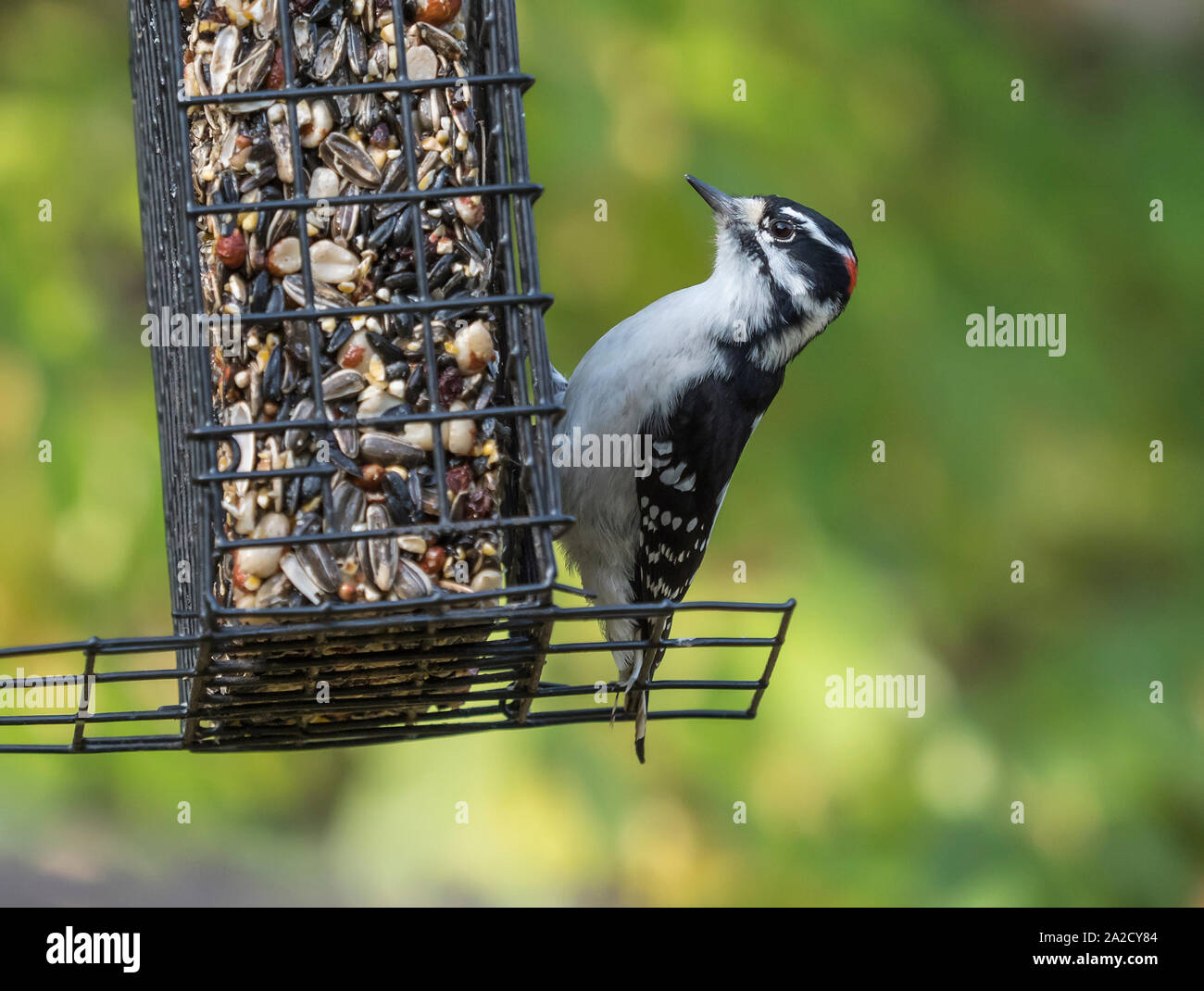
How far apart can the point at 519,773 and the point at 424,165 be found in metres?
2.41

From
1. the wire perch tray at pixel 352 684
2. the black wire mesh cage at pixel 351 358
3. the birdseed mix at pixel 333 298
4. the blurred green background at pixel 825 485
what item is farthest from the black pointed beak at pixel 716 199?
the wire perch tray at pixel 352 684

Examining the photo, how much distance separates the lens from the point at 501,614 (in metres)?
2.64

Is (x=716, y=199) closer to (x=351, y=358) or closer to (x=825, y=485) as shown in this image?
(x=825, y=485)

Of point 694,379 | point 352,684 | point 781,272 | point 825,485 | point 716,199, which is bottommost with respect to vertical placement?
point 352,684

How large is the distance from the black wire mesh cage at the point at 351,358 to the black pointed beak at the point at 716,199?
1.31 m

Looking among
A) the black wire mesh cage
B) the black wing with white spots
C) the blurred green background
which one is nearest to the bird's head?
the black wing with white spots

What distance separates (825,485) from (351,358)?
7.83ft

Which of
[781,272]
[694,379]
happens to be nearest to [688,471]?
[694,379]

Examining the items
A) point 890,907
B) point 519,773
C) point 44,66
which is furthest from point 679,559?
point 44,66

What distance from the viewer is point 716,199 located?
4.20 m

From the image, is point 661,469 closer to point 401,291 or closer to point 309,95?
point 401,291

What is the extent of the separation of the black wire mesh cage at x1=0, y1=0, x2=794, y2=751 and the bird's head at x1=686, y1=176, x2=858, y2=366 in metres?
1.21

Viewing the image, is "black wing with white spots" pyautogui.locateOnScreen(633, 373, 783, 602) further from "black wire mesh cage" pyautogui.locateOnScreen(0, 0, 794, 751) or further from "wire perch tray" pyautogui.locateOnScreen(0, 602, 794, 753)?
"black wire mesh cage" pyautogui.locateOnScreen(0, 0, 794, 751)

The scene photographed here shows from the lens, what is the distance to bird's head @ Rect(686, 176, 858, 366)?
13.2 feet
